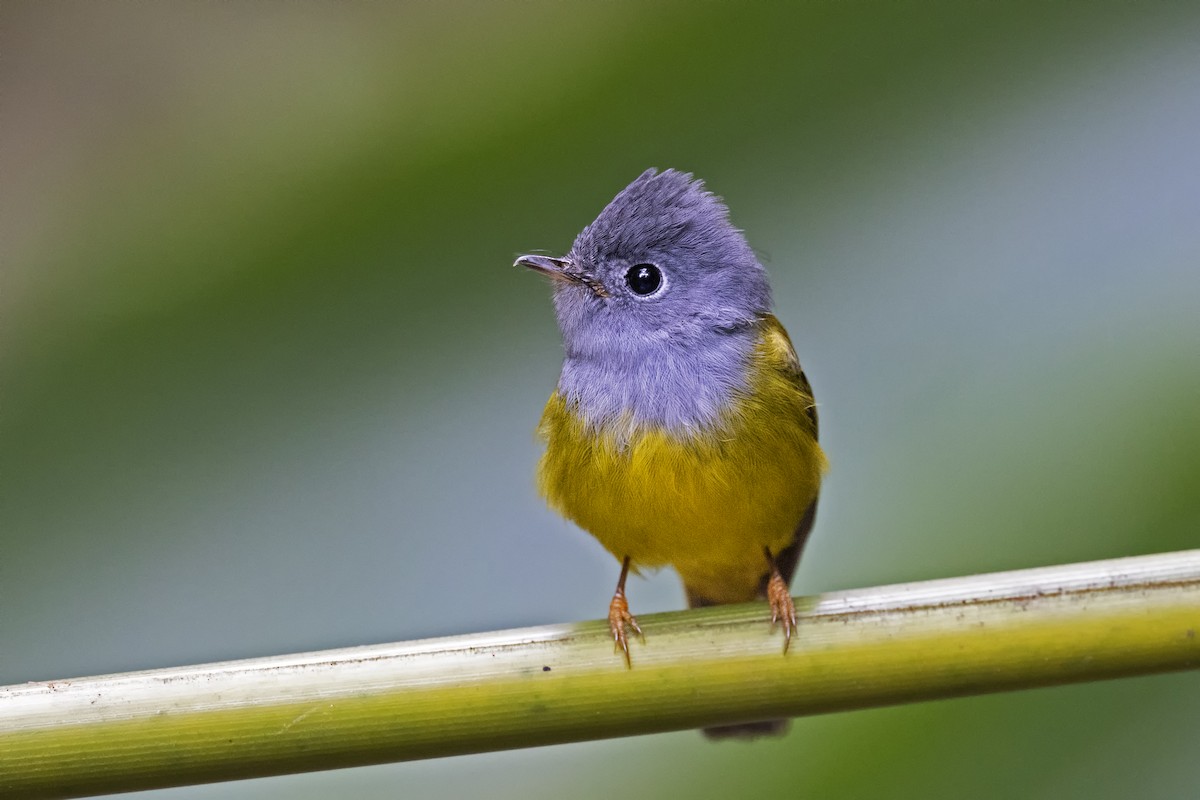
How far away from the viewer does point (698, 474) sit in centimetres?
214

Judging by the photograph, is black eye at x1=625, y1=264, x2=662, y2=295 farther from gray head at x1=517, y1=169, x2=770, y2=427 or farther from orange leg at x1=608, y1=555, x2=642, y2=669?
orange leg at x1=608, y1=555, x2=642, y2=669

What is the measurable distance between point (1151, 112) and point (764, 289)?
2.60 feet

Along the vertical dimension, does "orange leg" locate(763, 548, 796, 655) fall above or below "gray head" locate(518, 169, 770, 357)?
below

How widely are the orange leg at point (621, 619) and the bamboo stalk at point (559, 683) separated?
17 millimetres

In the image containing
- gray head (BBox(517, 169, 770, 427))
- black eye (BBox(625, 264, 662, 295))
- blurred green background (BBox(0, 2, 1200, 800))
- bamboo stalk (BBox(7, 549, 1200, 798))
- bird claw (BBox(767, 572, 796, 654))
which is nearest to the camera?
bamboo stalk (BBox(7, 549, 1200, 798))

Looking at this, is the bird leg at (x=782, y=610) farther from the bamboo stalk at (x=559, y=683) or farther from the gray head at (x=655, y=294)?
the gray head at (x=655, y=294)

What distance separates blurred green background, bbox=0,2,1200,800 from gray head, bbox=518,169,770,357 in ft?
0.29

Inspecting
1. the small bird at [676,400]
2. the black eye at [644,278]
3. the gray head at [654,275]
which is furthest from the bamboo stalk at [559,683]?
the black eye at [644,278]

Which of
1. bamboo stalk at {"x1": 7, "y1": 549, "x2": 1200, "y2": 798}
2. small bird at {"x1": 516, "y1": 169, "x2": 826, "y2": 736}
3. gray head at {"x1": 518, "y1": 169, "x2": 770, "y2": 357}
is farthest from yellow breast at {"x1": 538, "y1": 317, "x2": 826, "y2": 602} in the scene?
bamboo stalk at {"x1": 7, "y1": 549, "x2": 1200, "y2": 798}

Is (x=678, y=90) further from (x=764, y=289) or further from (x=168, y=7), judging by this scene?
(x=168, y=7)

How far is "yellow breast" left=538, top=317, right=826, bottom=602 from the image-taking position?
215 cm

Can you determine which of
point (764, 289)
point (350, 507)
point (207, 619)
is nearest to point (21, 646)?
point (207, 619)

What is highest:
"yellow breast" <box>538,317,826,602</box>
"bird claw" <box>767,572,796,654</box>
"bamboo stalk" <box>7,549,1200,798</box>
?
"yellow breast" <box>538,317,826,602</box>

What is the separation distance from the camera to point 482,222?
87.9 inches
